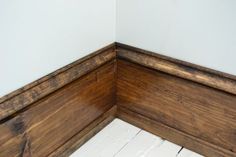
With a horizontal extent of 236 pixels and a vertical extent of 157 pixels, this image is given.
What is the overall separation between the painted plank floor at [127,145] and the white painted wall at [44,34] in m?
0.32

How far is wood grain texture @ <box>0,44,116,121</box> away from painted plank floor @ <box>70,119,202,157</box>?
0.26m

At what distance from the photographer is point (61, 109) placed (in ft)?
3.16

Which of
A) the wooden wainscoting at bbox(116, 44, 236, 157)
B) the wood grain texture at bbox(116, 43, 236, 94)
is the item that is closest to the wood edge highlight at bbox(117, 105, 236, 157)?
the wooden wainscoting at bbox(116, 44, 236, 157)

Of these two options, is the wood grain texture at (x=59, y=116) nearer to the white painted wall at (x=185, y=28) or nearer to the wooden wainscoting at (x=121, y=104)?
the wooden wainscoting at (x=121, y=104)

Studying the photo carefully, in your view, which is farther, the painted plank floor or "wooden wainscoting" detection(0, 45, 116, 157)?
the painted plank floor

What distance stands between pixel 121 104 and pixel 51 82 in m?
0.37

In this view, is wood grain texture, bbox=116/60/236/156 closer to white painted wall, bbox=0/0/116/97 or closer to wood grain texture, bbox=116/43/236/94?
wood grain texture, bbox=116/43/236/94

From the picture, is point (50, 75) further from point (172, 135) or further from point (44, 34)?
point (172, 135)

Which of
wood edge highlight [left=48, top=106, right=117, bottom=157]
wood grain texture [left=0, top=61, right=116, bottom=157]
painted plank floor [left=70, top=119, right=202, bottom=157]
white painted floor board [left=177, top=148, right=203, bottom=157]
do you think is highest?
wood grain texture [left=0, top=61, right=116, bottom=157]

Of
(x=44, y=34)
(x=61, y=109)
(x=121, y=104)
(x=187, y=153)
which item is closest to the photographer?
(x=44, y=34)

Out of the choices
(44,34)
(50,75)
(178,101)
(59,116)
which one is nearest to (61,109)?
(59,116)

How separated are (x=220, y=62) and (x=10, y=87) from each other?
0.58 m

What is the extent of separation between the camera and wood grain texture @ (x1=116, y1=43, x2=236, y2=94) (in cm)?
91

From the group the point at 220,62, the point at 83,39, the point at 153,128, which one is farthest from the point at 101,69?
the point at 220,62
